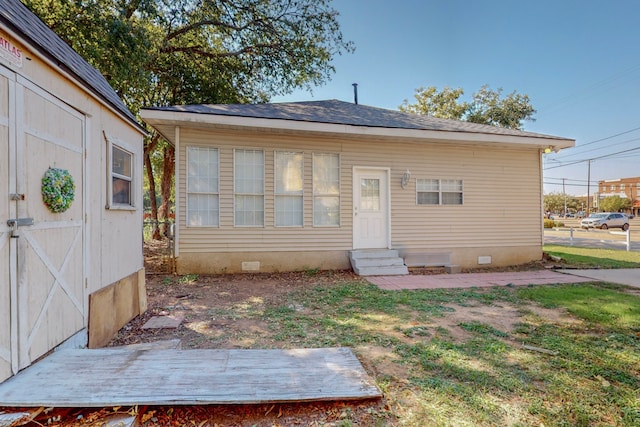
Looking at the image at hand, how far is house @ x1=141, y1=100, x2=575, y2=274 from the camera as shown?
6391mm

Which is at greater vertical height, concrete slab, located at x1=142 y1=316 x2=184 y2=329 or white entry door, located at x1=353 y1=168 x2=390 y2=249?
white entry door, located at x1=353 y1=168 x2=390 y2=249

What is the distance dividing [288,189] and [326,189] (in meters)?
0.93

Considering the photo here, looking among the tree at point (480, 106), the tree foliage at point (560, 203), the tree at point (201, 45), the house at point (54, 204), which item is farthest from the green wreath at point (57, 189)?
the tree foliage at point (560, 203)

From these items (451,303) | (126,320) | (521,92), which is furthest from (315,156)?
(521,92)

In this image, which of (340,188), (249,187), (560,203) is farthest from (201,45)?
(560,203)

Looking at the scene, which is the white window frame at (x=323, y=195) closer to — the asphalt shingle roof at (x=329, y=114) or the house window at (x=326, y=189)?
the house window at (x=326, y=189)

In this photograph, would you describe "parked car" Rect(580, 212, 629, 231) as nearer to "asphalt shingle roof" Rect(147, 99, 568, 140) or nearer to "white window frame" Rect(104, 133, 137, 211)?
"asphalt shingle roof" Rect(147, 99, 568, 140)

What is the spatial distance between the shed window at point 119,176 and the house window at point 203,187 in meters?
2.19

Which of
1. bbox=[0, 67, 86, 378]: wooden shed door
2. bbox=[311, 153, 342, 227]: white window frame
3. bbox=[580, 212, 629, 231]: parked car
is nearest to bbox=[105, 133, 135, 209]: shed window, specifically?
bbox=[0, 67, 86, 378]: wooden shed door

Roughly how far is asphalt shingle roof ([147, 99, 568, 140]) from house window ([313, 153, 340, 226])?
0.95 meters

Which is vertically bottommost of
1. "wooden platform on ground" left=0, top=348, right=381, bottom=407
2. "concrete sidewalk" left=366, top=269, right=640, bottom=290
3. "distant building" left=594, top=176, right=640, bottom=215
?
"concrete sidewalk" left=366, top=269, right=640, bottom=290

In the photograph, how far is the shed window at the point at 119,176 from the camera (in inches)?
137

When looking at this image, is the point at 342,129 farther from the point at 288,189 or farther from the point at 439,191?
the point at 439,191

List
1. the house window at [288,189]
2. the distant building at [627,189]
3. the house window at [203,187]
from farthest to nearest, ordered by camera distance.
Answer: the distant building at [627,189]
the house window at [288,189]
the house window at [203,187]
